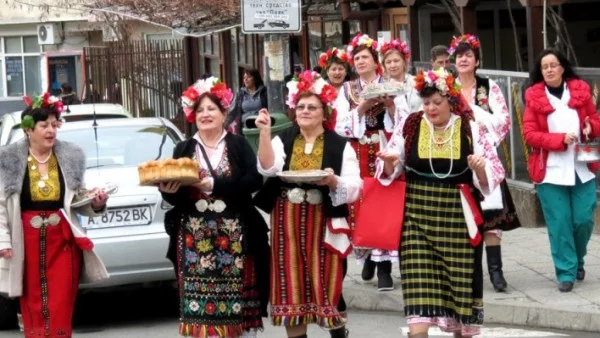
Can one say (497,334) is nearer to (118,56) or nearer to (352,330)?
(352,330)

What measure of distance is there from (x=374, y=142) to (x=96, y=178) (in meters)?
2.16

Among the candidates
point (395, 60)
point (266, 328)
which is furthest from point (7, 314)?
point (395, 60)

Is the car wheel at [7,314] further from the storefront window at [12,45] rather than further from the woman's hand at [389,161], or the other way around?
the storefront window at [12,45]

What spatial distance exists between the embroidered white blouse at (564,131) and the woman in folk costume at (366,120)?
110 centimetres

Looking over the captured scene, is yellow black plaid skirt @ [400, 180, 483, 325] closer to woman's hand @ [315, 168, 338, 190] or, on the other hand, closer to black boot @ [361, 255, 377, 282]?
woman's hand @ [315, 168, 338, 190]

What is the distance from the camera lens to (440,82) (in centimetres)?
770

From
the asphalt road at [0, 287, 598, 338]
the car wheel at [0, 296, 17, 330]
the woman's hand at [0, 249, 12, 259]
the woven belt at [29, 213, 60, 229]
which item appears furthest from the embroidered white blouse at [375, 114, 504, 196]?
the car wheel at [0, 296, 17, 330]

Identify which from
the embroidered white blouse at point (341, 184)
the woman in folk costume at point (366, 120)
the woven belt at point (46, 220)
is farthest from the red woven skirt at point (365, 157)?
the woven belt at point (46, 220)

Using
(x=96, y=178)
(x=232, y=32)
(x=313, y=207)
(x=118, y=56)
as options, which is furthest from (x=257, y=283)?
(x=118, y=56)

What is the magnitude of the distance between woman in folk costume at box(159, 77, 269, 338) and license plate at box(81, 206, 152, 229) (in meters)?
2.22

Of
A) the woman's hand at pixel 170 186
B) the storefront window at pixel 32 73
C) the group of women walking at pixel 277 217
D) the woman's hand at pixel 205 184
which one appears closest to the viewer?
the woman's hand at pixel 170 186

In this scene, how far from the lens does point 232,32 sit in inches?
1076

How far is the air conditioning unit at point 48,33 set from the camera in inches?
1660

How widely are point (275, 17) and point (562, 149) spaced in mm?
3525
